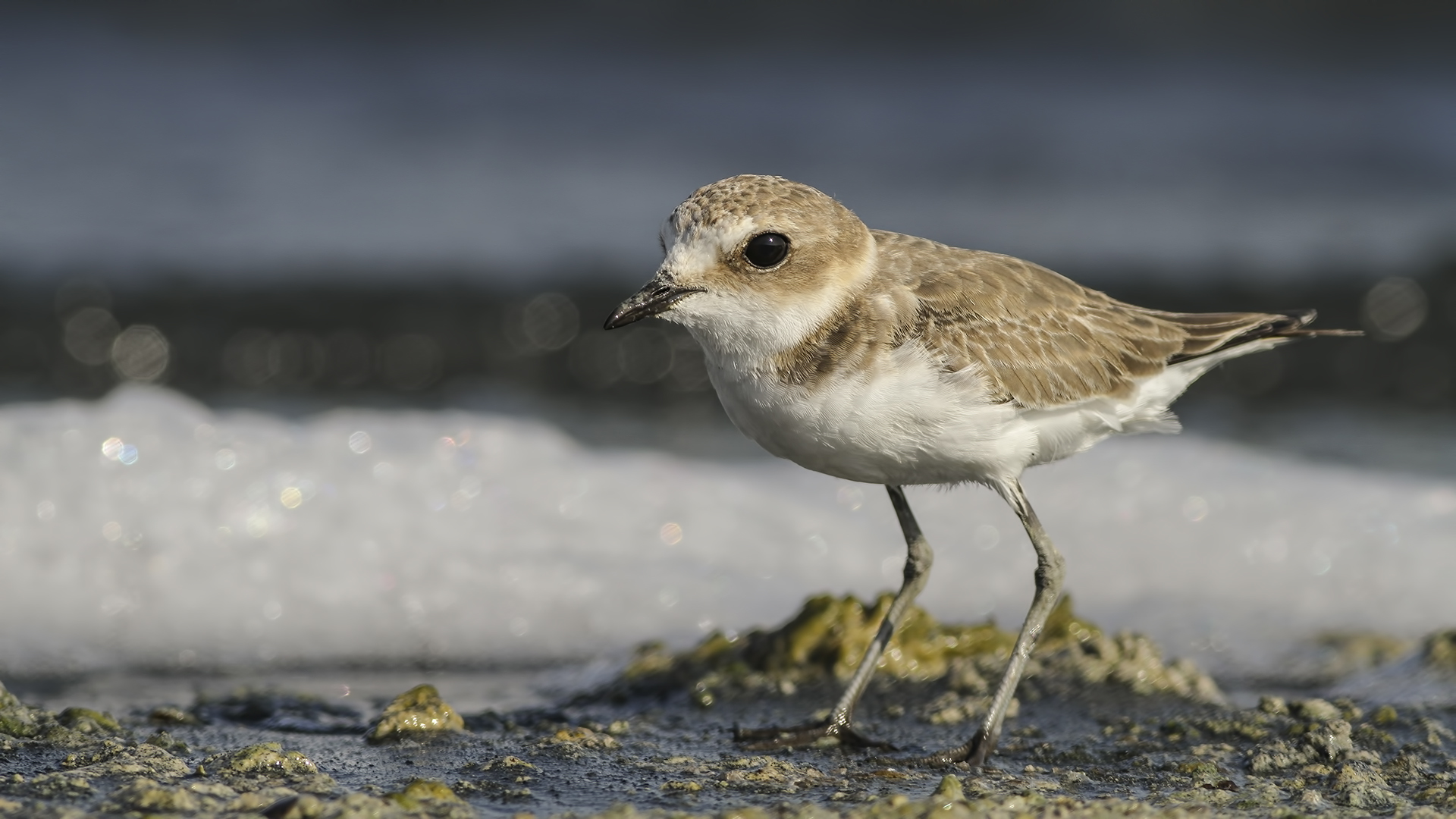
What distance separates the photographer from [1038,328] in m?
4.92

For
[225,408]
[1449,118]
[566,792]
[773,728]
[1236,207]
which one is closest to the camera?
[566,792]

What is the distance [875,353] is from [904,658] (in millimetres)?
1646

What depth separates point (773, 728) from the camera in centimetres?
500

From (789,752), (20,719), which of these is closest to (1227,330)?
(789,752)

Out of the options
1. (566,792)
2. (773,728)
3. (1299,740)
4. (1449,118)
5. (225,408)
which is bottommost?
(566,792)

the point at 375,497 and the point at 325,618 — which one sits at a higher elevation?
the point at 375,497

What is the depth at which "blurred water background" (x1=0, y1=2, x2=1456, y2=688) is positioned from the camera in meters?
6.78

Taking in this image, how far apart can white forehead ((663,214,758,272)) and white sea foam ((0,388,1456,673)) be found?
2.59 meters

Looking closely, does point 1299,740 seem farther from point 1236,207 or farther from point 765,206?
point 1236,207

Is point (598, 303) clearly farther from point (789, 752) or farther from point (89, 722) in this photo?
point (89, 722)

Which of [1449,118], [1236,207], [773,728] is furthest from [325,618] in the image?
[1449,118]

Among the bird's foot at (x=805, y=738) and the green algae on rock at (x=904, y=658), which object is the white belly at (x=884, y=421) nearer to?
the bird's foot at (x=805, y=738)

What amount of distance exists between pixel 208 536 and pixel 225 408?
512 centimetres

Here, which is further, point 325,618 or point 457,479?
point 457,479
